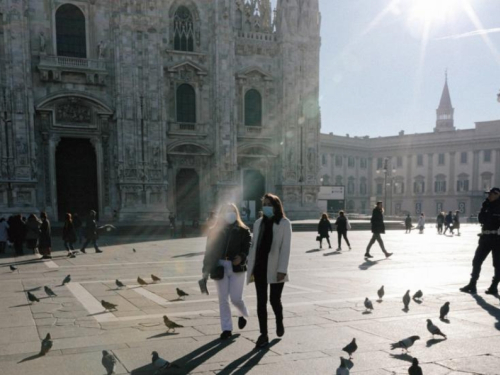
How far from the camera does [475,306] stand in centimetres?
711

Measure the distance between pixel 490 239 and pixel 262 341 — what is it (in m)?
5.20

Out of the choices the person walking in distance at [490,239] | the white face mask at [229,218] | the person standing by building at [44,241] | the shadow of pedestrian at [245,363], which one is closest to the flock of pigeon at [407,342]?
the shadow of pedestrian at [245,363]

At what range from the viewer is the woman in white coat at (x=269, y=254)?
17.1 feet

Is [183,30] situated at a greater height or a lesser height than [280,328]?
greater

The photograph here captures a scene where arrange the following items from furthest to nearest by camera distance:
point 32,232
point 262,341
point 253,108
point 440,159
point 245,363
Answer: point 440,159
point 253,108
point 32,232
point 262,341
point 245,363

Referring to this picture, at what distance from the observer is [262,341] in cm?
517

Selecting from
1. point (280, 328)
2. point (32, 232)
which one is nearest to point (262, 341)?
point (280, 328)

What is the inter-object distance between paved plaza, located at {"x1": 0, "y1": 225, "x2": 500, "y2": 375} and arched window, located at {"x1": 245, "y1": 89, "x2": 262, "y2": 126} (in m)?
23.2

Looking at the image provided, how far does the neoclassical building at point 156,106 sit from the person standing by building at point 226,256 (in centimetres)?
2377

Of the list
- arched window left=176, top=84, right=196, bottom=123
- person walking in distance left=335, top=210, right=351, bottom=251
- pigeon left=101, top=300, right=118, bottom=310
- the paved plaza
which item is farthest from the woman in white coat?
arched window left=176, top=84, right=196, bottom=123

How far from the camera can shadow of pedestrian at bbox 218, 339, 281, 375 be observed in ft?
14.7

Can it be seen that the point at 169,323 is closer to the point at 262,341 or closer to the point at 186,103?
the point at 262,341

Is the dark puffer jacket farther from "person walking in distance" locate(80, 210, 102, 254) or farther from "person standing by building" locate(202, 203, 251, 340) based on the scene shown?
"person walking in distance" locate(80, 210, 102, 254)

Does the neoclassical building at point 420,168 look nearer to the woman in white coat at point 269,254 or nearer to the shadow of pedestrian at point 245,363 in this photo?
the woman in white coat at point 269,254
